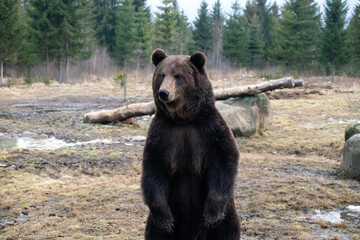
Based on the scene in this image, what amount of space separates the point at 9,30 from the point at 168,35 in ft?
65.4

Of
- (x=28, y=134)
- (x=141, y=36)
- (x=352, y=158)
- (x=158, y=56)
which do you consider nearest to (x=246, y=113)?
(x=352, y=158)

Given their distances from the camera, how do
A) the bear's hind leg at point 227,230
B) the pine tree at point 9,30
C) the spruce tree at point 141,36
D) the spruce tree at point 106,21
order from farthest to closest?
1. the spruce tree at point 106,21
2. the spruce tree at point 141,36
3. the pine tree at point 9,30
4. the bear's hind leg at point 227,230

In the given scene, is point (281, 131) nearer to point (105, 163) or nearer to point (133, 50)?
point (105, 163)

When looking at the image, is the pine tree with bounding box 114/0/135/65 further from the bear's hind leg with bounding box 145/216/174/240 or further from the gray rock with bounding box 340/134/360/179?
the bear's hind leg with bounding box 145/216/174/240

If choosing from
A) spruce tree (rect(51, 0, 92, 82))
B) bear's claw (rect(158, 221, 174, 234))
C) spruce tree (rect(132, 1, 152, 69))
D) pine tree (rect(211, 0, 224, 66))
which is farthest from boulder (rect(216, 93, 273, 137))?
pine tree (rect(211, 0, 224, 66))

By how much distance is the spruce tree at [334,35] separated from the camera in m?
40.2

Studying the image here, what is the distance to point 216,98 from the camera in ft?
42.5

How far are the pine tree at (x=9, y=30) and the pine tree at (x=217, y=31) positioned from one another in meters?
28.8

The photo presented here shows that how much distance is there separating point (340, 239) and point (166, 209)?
249 cm

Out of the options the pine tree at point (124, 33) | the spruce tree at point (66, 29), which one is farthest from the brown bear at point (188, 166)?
the pine tree at point (124, 33)

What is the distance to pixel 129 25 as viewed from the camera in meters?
49.5

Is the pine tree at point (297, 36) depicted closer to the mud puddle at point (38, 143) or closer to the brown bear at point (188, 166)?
the mud puddle at point (38, 143)

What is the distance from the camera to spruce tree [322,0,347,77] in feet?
132

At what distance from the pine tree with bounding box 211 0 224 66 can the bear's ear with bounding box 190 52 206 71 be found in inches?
1972
